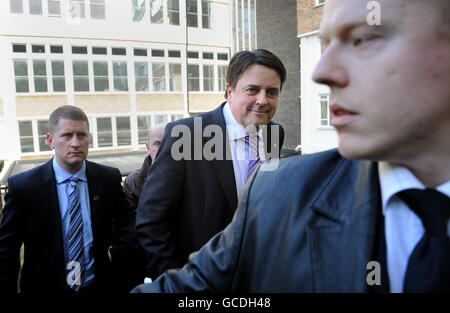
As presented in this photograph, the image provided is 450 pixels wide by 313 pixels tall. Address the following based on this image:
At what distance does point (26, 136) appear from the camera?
871 inches

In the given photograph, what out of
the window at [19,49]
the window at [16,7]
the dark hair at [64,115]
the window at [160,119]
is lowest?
the dark hair at [64,115]

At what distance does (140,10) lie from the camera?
81.7ft

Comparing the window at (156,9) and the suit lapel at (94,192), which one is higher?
the window at (156,9)

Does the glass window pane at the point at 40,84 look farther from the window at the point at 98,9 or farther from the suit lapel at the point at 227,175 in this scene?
the suit lapel at the point at 227,175

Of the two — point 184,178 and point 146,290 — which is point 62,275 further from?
point 146,290

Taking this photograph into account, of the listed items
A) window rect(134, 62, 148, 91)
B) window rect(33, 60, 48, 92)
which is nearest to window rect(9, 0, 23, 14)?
window rect(33, 60, 48, 92)

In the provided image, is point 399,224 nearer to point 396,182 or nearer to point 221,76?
point 396,182

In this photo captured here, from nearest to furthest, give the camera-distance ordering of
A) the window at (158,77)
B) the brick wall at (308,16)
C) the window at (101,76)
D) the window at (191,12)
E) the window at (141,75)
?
the brick wall at (308,16) < the window at (101,76) < the window at (141,75) < the window at (158,77) < the window at (191,12)

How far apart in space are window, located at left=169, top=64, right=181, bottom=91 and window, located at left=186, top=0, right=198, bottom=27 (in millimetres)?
3259

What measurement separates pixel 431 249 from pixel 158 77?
26519 millimetres

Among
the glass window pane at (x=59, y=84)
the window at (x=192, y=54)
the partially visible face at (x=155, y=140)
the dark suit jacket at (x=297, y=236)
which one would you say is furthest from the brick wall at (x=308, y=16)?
the dark suit jacket at (x=297, y=236)

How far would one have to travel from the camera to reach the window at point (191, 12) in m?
26.0

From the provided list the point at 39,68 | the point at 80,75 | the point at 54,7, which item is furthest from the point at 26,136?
the point at 54,7
